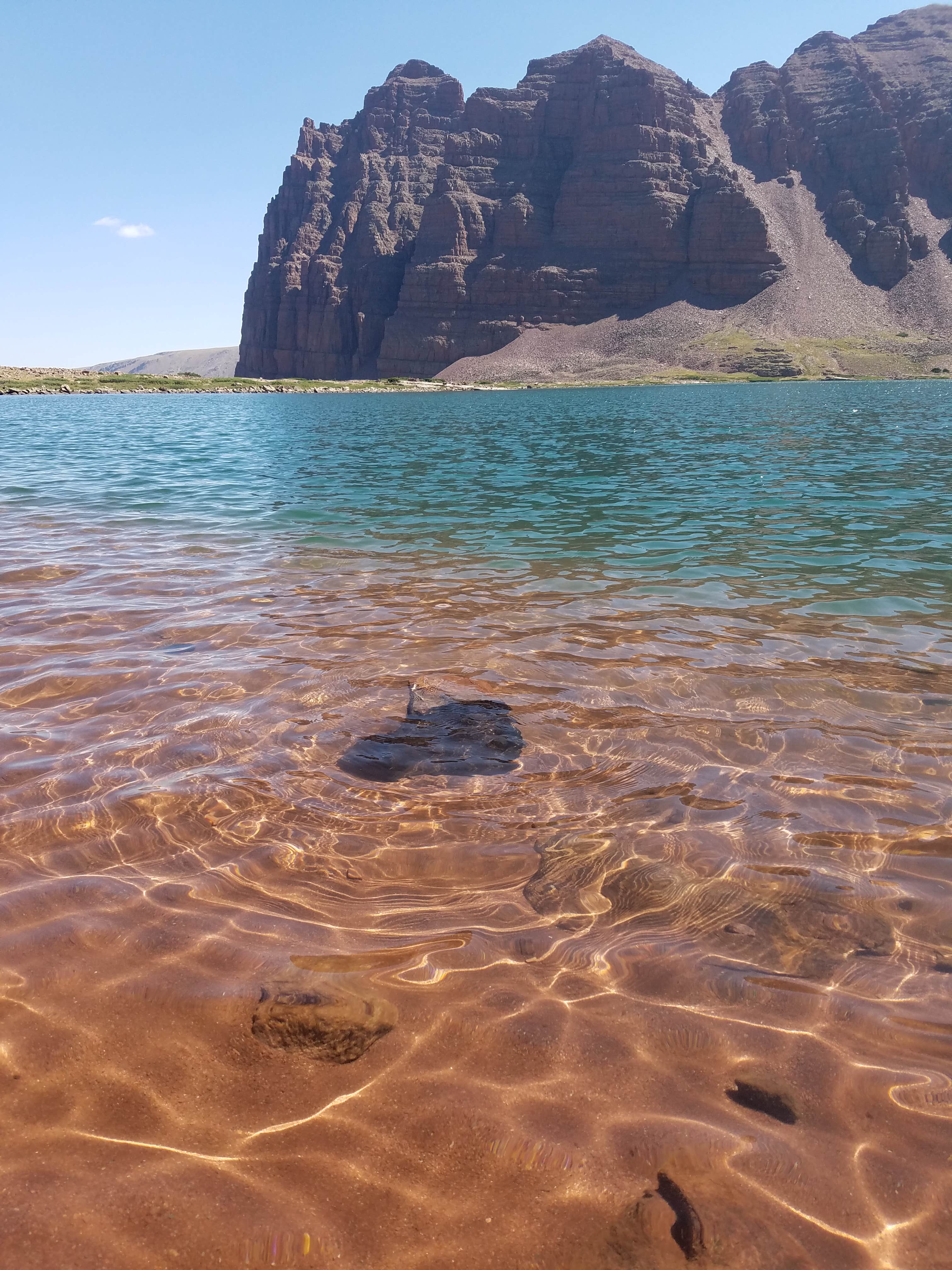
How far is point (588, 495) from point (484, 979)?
17254 millimetres

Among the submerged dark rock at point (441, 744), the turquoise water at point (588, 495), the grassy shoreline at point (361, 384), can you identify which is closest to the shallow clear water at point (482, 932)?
the submerged dark rock at point (441, 744)

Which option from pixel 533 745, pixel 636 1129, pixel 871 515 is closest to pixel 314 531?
pixel 533 745

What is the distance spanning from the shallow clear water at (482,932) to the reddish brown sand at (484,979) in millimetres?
16

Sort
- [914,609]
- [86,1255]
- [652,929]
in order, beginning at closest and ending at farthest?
[86,1255]
[652,929]
[914,609]

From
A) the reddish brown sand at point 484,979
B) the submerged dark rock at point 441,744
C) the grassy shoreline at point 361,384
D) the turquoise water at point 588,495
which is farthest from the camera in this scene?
the grassy shoreline at point 361,384

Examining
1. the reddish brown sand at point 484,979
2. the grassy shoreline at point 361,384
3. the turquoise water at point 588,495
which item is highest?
the grassy shoreline at point 361,384

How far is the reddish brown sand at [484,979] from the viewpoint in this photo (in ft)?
7.74

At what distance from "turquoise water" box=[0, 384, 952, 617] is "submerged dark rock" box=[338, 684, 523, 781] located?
15.9 ft

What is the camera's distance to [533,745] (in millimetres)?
5914

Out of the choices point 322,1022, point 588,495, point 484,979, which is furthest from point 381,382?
point 322,1022

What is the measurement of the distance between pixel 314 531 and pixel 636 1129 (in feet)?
45.0

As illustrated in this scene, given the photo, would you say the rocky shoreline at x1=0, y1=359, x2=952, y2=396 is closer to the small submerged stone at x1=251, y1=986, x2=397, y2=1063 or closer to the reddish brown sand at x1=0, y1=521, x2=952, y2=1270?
the reddish brown sand at x1=0, y1=521, x2=952, y2=1270

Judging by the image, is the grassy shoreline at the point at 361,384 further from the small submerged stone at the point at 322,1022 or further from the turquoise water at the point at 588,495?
the small submerged stone at the point at 322,1022

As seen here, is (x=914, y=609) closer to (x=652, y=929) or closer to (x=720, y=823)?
(x=720, y=823)
